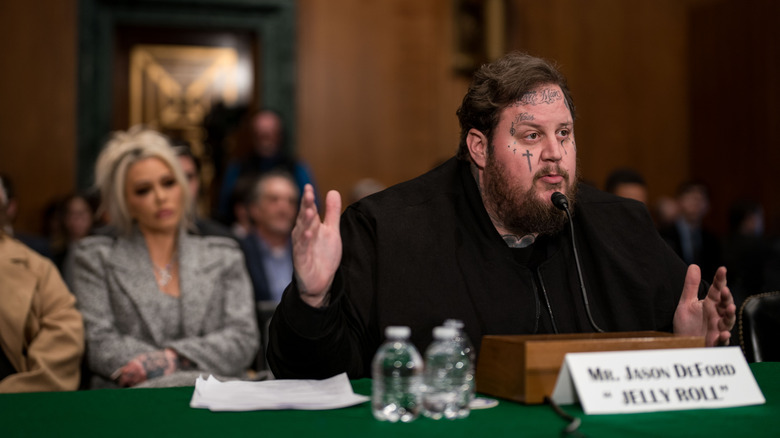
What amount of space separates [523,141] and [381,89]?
5.53m

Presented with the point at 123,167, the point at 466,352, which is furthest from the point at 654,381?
the point at 123,167

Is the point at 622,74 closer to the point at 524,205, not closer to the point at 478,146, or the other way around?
the point at 478,146

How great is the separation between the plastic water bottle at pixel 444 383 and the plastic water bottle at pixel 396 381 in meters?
0.02

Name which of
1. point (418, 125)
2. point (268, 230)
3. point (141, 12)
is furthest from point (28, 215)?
point (418, 125)

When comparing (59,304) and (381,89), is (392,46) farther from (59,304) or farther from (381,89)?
(59,304)

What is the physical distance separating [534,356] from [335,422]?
39 centimetres

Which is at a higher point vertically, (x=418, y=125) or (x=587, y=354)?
(x=418, y=125)

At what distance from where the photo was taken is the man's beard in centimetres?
222

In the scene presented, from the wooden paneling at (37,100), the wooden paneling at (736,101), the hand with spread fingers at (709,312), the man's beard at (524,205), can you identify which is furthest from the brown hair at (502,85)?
the wooden paneling at (736,101)

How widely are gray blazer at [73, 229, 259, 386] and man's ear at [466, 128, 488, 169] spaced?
142cm

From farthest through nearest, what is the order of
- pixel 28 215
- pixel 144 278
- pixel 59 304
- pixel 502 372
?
1. pixel 28 215
2. pixel 144 278
3. pixel 59 304
4. pixel 502 372

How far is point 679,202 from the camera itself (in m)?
7.55

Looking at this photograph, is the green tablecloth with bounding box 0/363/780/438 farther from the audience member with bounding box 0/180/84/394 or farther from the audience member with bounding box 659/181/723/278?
the audience member with bounding box 659/181/723/278

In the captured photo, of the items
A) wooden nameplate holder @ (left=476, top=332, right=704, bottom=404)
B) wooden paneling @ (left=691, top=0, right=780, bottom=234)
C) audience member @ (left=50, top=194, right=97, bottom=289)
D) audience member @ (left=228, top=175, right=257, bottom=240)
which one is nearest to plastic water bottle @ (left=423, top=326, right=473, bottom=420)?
wooden nameplate holder @ (left=476, top=332, right=704, bottom=404)
